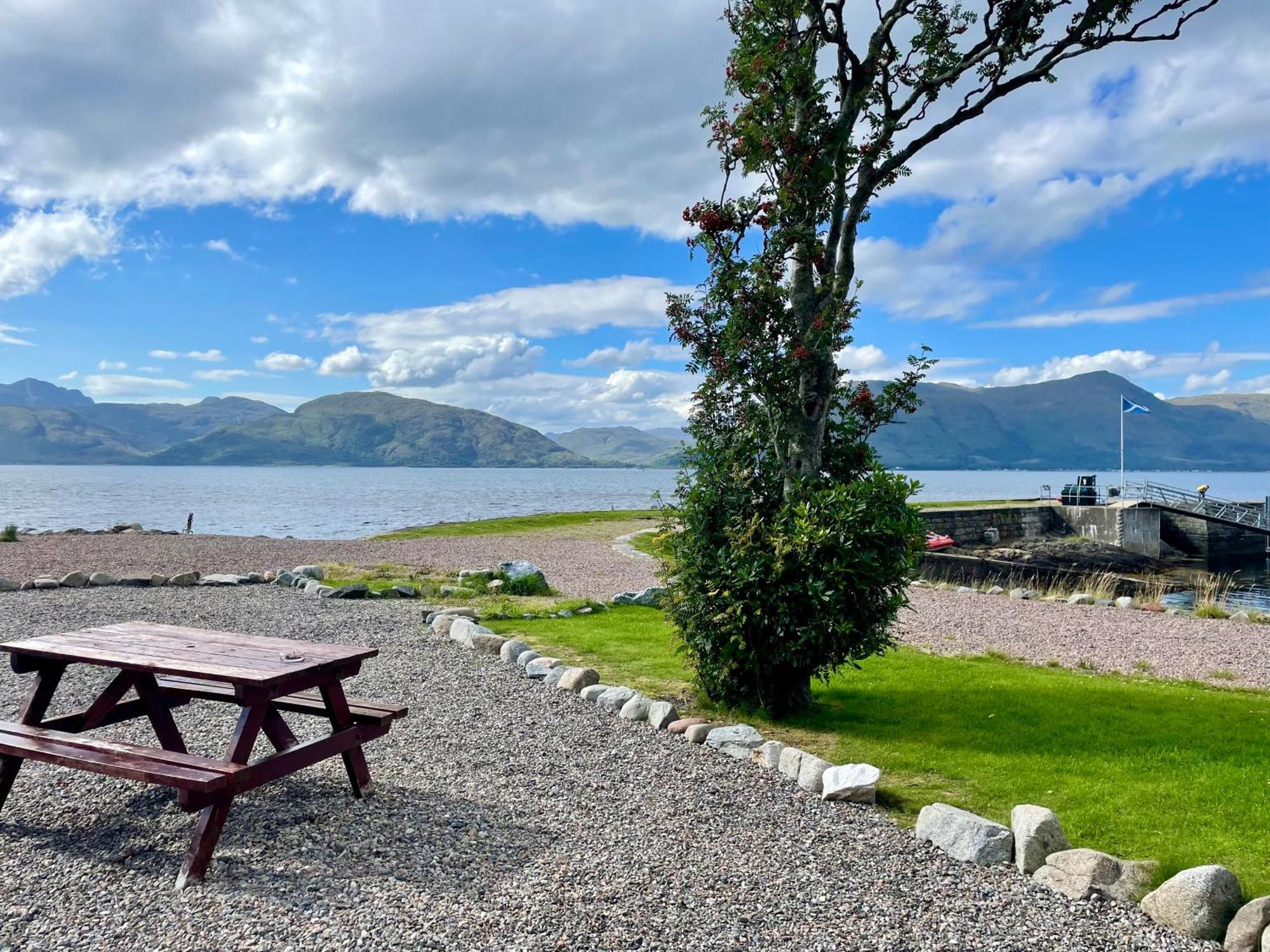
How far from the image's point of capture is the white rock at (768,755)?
6273 millimetres

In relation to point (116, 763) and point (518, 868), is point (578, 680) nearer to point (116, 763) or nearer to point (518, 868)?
point (518, 868)

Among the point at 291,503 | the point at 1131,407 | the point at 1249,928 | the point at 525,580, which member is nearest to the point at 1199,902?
the point at 1249,928

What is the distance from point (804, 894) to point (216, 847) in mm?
3306

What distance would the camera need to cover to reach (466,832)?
16.4 ft

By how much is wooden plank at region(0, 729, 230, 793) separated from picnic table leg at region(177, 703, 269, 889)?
0.15 metres

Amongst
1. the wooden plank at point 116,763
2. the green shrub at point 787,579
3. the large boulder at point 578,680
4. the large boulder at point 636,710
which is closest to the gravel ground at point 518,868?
the wooden plank at point 116,763

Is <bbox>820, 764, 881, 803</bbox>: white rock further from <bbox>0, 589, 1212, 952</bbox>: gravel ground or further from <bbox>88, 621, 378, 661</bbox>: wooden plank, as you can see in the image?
<bbox>88, 621, 378, 661</bbox>: wooden plank

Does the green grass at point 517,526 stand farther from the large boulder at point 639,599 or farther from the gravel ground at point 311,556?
the large boulder at point 639,599

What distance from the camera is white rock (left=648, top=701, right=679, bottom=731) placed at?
24.0ft

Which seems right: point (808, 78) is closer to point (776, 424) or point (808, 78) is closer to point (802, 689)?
point (776, 424)

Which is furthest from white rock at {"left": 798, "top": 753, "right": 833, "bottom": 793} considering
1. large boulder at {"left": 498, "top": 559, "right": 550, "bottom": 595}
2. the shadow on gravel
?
large boulder at {"left": 498, "top": 559, "right": 550, "bottom": 595}

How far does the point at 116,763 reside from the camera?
4.59 meters

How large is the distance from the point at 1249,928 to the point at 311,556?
24135 mm

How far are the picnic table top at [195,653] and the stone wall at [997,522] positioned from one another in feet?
118
